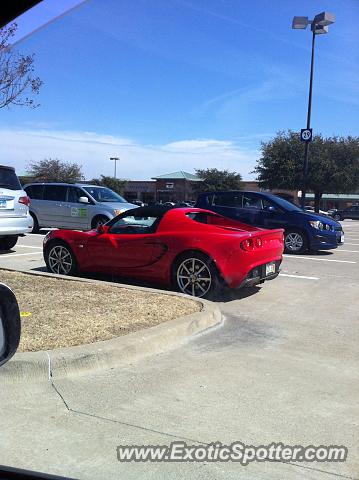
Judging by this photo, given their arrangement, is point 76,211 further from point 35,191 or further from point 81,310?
point 81,310

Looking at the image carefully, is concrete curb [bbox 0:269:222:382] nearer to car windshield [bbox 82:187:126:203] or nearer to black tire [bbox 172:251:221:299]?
black tire [bbox 172:251:221:299]

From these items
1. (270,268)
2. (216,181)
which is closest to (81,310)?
(270,268)

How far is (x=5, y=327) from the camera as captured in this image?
1.94m

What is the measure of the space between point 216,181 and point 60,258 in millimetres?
62536

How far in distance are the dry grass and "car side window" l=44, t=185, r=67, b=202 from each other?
8942 mm

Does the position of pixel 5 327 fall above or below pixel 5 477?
above

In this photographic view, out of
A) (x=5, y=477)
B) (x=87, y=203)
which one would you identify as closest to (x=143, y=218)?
(x=5, y=477)

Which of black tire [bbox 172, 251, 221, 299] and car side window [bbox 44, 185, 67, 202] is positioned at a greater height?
car side window [bbox 44, 185, 67, 202]

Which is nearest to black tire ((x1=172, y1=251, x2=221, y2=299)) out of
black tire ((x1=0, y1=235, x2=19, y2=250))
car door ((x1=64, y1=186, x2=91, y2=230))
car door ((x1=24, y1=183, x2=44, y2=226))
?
black tire ((x1=0, y1=235, x2=19, y2=250))

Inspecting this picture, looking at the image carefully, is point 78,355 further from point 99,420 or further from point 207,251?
point 207,251

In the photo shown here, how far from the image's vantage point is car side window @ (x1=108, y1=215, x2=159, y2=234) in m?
7.89

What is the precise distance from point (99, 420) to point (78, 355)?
102 centimetres

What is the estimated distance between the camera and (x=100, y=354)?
A: 4559 mm

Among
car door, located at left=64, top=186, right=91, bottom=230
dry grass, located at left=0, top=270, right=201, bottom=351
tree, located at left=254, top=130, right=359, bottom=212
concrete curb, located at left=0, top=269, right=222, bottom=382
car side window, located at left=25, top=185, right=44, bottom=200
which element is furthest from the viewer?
tree, located at left=254, top=130, right=359, bottom=212
